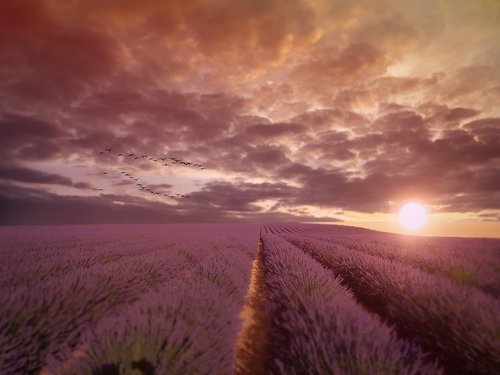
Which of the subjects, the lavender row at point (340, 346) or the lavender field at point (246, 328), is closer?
the lavender row at point (340, 346)

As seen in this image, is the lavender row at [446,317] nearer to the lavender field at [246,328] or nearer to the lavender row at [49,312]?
the lavender field at [246,328]

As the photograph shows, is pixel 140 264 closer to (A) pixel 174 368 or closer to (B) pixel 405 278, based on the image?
(A) pixel 174 368

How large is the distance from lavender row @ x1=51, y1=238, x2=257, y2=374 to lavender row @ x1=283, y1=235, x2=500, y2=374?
7.14 feet

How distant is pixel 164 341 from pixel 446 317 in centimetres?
288

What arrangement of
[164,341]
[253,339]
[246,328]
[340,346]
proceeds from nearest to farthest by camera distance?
1. [340,346]
2. [164,341]
3. [253,339]
4. [246,328]

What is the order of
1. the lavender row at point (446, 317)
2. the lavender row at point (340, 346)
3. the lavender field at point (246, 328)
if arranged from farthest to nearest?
the lavender row at point (446, 317)
the lavender field at point (246, 328)
the lavender row at point (340, 346)

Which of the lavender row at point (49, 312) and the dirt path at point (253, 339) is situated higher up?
the lavender row at point (49, 312)

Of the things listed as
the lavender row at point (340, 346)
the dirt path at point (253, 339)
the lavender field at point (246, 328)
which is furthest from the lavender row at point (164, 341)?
the lavender row at point (340, 346)

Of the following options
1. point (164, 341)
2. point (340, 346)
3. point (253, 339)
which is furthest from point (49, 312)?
point (340, 346)

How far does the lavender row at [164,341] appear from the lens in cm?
205

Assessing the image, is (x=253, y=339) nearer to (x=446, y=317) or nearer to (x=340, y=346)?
(x=340, y=346)

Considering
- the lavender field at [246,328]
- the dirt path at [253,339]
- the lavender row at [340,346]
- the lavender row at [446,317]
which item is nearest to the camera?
the lavender row at [340,346]

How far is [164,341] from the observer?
237 cm

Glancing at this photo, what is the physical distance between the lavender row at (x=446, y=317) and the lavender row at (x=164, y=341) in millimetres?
2178
